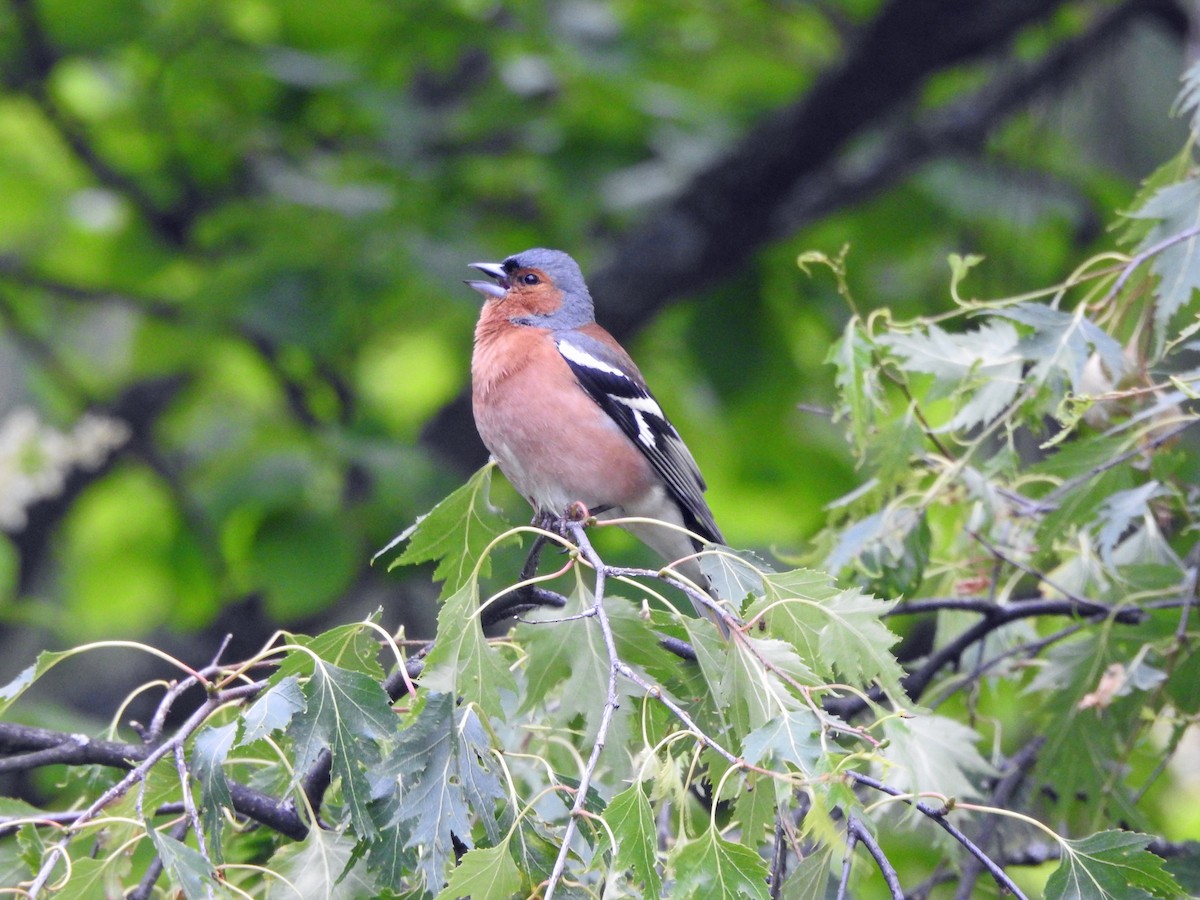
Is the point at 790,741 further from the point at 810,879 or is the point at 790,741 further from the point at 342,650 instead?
the point at 342,650

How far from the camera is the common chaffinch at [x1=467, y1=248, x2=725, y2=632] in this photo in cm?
436

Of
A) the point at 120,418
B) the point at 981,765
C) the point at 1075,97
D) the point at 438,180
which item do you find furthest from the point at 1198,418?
the point at 120,418

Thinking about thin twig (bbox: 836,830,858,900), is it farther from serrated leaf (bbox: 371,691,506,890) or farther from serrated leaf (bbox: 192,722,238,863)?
serrated leaf (bbox: 192,722,238,863)

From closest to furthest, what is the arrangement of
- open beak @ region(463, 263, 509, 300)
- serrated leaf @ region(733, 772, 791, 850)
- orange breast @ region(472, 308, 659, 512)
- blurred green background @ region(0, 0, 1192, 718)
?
serrated leaf @ region(733, 772, 791, 850) < orange breast @ region(472, 308, 659, 512) < open beak @ region(463, 263, 509, 300) < blurred green background @ region(0, 0, 1192, 718)

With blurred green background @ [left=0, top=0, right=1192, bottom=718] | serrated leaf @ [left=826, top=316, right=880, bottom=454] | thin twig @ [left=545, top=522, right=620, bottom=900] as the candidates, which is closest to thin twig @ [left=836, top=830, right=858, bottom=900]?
thin twig @ [left=545, top=522, right=620, bottom=900]

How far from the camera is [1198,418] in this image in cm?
282

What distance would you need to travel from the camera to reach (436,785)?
2066 millimetres

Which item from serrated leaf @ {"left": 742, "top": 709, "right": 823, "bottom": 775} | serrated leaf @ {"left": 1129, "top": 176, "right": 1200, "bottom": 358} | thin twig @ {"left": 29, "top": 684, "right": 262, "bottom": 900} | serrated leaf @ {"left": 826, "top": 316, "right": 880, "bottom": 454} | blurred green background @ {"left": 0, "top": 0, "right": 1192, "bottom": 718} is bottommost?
blurred green background @ {"left": 0, "top": 0, "right": 1192, "bottom": 718}

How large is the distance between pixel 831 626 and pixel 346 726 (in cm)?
88

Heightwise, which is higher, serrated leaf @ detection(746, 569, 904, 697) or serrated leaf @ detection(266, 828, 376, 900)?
serrated leaf @ detection(746, 569, 904, 697)

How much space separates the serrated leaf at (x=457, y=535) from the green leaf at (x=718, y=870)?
1.11 meters

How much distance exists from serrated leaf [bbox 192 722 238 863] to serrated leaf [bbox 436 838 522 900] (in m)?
0.44

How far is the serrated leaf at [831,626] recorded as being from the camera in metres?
2.27

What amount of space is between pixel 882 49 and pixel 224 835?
18.9ft
